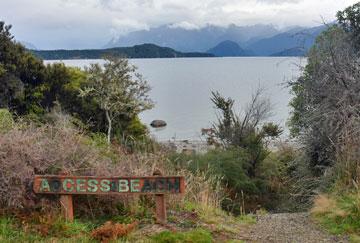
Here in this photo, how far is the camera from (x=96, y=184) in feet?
19.8

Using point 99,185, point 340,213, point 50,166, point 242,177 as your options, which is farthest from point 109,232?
point 242,177

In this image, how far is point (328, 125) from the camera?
32.9ft

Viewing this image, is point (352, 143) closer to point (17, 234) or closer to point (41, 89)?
point (17, 234)

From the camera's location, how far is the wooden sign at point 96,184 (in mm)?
5992

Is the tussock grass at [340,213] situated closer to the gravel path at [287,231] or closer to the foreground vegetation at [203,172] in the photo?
the foreground vegetation at [203,172]

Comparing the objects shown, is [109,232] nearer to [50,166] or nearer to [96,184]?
[96,184]

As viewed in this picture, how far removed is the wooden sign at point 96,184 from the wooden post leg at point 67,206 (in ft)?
0.33

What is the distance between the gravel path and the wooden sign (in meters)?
1.22

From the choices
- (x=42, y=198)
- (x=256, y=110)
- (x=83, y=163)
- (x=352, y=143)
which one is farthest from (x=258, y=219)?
(x=256, y=110)

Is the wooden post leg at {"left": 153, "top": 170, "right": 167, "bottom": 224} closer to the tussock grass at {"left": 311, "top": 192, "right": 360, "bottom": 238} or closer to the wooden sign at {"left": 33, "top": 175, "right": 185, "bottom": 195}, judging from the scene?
the wooden sign at {"left": 33, "top": 175, "right": 185, "bottom": 195}

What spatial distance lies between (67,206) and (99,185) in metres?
0.51

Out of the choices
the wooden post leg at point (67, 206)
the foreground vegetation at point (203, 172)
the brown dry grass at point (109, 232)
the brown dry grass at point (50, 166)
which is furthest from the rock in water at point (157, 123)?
the brown dry grass at point (109, 232)

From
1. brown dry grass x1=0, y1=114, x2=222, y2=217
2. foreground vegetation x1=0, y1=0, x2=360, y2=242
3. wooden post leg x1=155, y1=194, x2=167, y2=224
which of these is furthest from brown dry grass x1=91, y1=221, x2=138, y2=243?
brown dry grass x1=0, y1=114, x2=222, y2=217

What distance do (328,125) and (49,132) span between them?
6.00 meters
